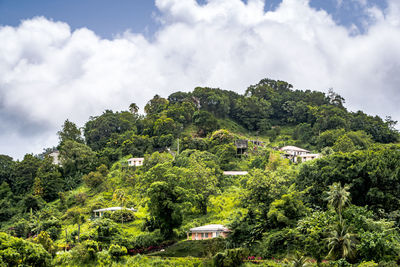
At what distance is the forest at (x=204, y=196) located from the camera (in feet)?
65.3

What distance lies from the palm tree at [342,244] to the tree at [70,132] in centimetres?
5141

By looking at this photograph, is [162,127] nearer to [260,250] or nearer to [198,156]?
[198,156]

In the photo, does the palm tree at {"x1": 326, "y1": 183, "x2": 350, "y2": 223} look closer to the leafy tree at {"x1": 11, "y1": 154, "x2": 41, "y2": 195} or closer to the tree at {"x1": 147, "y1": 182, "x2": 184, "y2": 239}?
the tree at {"x1": 147, "y1": 182, "x2": 184, "y2": 239}

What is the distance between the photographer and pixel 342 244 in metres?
19.0

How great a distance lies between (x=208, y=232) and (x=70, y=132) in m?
43.7

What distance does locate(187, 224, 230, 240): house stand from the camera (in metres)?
25.7

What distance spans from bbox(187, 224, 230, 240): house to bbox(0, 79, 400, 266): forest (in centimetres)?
61

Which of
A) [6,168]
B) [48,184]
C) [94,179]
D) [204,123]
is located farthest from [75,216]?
[204,123]

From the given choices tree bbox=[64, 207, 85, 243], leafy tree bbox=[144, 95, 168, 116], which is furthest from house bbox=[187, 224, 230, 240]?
leafy tree bbox=[144, 95, 168, 116]

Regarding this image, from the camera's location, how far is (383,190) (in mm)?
23328

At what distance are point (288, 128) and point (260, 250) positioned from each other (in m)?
48.2

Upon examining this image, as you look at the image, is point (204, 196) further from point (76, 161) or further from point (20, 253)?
point (76, 161)

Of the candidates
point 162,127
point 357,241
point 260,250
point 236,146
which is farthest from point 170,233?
point 162,127

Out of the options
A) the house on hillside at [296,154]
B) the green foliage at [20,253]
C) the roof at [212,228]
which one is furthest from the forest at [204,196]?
the house on hillside at [296,154]
